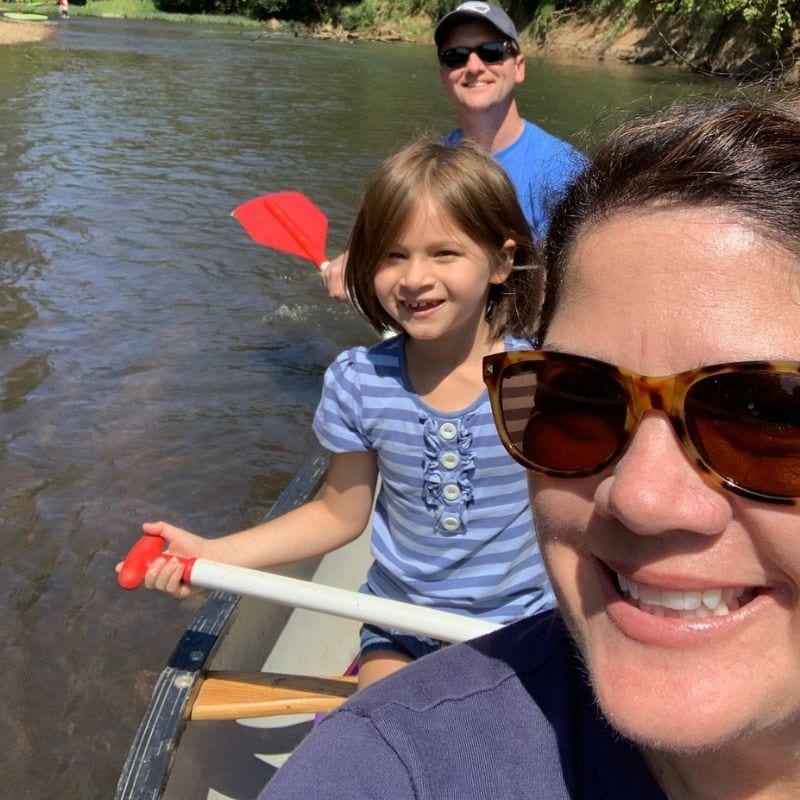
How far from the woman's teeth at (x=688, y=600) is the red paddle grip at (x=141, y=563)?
136cm

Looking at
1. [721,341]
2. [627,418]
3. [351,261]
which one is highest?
[721,341]

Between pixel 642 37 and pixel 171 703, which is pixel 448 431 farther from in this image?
pixel 642 37

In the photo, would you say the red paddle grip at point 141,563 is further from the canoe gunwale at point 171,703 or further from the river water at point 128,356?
the river water at point 128,356

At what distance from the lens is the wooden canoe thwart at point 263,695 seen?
2.10m

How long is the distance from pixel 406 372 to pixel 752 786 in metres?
1.39

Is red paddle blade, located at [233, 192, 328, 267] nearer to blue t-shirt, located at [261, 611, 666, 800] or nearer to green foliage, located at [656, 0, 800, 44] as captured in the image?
blue t-shirt, located at [261, 611, 666, 800]

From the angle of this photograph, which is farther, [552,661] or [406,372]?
[406,372]

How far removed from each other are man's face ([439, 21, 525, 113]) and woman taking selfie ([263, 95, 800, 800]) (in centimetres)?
255

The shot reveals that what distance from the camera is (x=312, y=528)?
2.24m

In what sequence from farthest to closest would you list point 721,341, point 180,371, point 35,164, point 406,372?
point 35,164 → point 180,371 → point 406,372 → point 721,341

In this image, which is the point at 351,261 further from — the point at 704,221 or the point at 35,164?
the point at 35,164

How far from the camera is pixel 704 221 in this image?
35.2 inches

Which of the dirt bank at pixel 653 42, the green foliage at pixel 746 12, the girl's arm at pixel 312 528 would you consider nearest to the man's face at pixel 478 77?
the girl's arm at pixel 312 528

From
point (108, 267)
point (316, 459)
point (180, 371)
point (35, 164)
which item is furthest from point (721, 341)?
point (35, 164)
